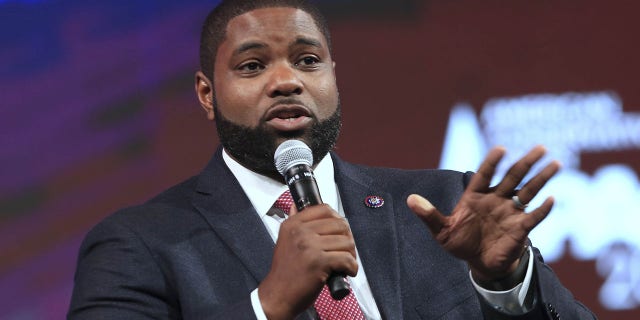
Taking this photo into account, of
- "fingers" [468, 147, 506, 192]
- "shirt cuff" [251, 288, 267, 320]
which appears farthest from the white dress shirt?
"fingers" [468, 147, 506, 192]

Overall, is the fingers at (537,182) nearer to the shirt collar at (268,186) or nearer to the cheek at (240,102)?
the shirt collar at (268,186)

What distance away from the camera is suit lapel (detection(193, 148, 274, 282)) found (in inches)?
102

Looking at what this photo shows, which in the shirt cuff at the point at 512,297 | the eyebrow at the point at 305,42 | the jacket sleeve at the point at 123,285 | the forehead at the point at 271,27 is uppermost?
the forehead at the point at 271,27

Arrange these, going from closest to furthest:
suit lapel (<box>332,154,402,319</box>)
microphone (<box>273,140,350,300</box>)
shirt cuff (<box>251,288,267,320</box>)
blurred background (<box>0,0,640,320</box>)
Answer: microphone (<box>273,140,350,300</box>)
shirt cuff (<box>251,288,267,320</box>)
suit lapel (<box>332,154,402,319</box>)
blurred background (<box>0,0,640,320</box>)

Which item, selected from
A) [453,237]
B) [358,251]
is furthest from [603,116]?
[453,237]

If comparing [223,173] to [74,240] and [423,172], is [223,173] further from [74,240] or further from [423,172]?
[74,240]

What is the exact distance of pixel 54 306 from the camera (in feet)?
12.6

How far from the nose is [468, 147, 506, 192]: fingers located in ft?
2.21

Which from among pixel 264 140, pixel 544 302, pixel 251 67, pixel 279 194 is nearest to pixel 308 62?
pixel 251 67

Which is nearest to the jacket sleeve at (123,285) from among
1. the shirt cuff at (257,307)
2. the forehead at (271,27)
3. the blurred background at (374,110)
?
the shirt cuff at (257,307)

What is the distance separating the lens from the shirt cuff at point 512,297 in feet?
7.70

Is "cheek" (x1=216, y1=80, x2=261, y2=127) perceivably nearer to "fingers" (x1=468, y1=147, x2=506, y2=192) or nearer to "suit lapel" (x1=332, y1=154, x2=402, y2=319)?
"suit lapel" (x1=332, y1=154, x2=402, y2=319)

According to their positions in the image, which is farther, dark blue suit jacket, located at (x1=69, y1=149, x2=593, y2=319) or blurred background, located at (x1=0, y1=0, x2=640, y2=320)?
blurred background, located at (x1=0, y1=0, x2=640, y2=320)

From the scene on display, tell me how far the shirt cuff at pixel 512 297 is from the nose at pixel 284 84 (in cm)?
75
